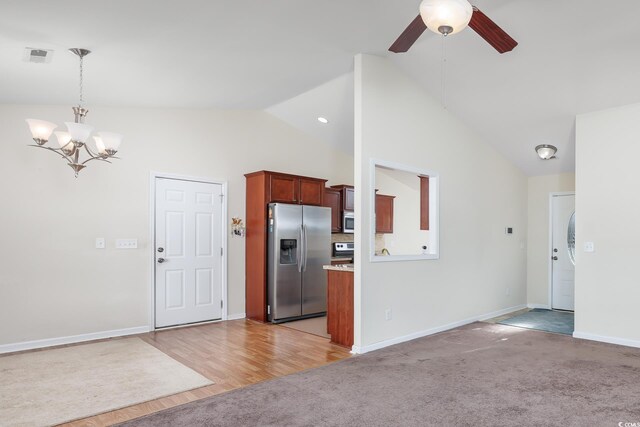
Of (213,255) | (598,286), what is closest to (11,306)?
(213,255)

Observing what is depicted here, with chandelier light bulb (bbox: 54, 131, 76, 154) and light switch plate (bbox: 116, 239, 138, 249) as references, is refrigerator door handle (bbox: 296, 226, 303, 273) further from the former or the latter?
chandelier light bulb (bbox: 54, 131, 76, 154)

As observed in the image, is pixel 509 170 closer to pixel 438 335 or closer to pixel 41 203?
pixel 438 335

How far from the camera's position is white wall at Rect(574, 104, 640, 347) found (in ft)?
14.9

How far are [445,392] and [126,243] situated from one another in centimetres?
392

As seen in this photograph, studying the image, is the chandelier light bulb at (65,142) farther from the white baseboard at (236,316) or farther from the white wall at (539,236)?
the white wall at (539,236)

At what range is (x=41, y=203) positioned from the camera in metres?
4.39

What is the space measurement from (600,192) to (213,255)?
4982 mm

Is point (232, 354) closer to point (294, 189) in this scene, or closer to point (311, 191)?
point (294, 189)

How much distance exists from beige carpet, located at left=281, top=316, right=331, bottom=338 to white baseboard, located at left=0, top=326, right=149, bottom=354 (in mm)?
1874

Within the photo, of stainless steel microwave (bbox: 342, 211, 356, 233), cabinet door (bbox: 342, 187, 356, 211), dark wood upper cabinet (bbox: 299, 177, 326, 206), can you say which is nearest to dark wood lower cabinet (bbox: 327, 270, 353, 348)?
dark wood upper cabinet (bbox: 299, 177, 326, 206)

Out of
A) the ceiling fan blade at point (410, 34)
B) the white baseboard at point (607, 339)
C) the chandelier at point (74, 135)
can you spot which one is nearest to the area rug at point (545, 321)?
the white baseboard at point (607, 339)

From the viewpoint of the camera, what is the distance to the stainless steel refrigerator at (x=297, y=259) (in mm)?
5626

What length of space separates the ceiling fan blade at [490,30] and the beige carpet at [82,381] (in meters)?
3.26

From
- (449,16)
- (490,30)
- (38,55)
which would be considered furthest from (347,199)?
(449,16)
